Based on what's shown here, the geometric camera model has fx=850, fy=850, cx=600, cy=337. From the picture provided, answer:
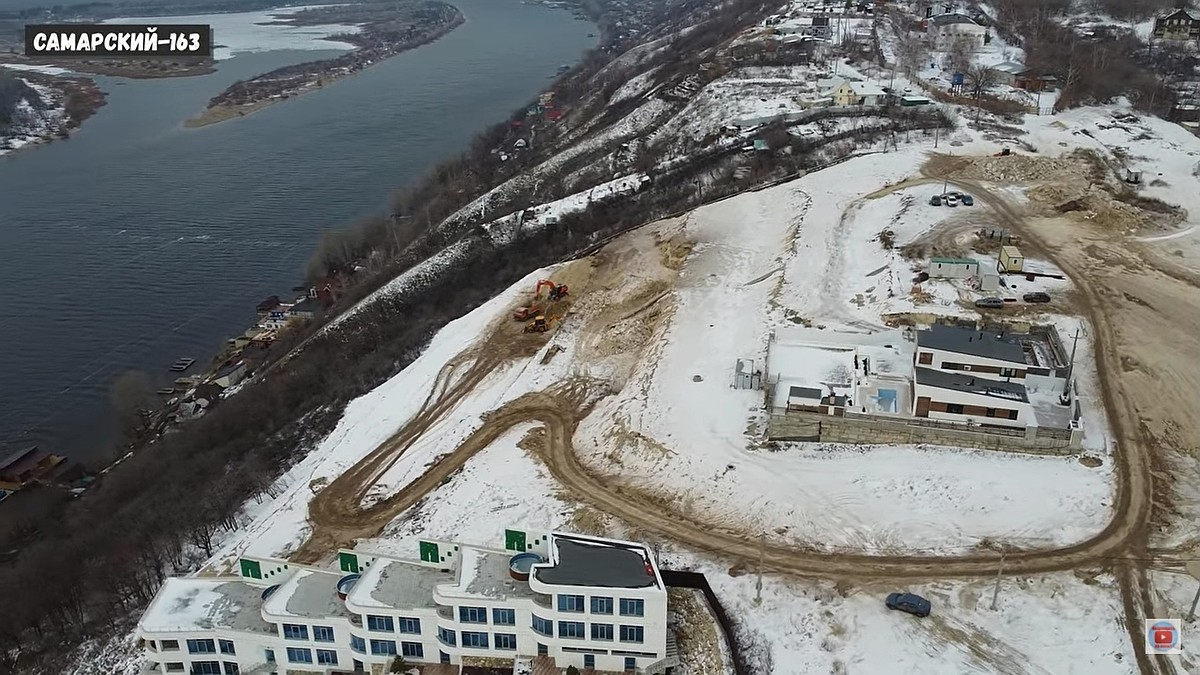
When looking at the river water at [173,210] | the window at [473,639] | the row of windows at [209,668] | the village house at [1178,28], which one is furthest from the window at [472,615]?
the village house at [1178,28]

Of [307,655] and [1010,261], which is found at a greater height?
[1010,261]

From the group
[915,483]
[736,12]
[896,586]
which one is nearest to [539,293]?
[915,483]

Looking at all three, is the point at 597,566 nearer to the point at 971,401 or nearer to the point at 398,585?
the point at 398,585

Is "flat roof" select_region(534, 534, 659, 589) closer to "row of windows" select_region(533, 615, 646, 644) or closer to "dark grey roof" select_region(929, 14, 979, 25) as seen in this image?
"row of windows" select_region(533, 615, 646, 644)

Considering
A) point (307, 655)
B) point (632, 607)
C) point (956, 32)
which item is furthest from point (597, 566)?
point (956, 32)

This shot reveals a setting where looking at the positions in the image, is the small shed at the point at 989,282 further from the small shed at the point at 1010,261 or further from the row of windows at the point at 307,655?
the row of windows at the point at 307,655
